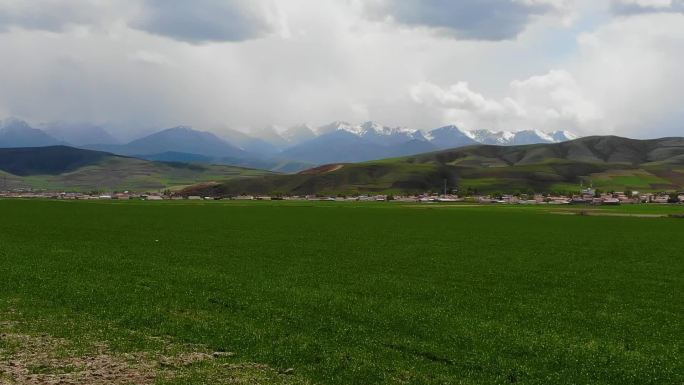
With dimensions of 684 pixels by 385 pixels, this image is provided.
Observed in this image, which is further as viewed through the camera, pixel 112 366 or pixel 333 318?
pixel 333 318

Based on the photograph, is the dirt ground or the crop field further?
the crop field

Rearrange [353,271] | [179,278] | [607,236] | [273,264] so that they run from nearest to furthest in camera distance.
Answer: [179,278] < [353,271] < [273,264] < [607,236]

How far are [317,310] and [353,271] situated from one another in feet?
48.2

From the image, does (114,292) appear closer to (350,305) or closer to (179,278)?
(179,278)

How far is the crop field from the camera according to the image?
19312 mm

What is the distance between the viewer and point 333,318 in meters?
26.8

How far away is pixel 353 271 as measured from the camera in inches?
1692

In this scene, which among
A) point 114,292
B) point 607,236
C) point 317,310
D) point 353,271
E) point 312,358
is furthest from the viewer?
point 607,236

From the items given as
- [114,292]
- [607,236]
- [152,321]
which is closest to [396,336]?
[152,321]

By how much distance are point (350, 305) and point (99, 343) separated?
12803 mm

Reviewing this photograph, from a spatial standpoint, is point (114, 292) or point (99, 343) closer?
point (99, 343)

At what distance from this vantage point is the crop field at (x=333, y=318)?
19312mm

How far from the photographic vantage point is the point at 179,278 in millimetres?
37531

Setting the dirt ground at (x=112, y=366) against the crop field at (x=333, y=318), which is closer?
the dirt ground at (x=112, y=366)
